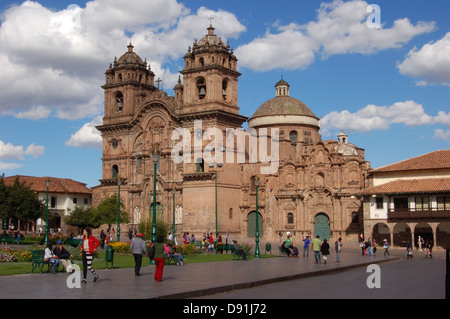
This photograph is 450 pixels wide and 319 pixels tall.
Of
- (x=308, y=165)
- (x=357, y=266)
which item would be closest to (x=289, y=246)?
(x=357, y=266)

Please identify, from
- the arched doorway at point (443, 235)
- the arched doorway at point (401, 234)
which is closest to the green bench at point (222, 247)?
the arched doorway at point (401, 234)

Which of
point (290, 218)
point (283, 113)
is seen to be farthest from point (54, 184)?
point (290, 218)

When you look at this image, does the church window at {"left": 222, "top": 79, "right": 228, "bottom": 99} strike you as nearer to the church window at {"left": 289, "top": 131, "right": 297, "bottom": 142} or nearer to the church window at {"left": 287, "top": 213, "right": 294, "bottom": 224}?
the church window at {"left": 289, "top": 131, "right": 297, "bottom": 142}

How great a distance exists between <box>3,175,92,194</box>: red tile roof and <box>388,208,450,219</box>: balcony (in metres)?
46.7

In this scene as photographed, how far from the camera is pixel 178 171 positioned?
57.3 metres

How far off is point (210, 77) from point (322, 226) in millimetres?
17962

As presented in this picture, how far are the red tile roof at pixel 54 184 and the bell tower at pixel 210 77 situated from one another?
27176 millimetres

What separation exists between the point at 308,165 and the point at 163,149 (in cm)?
1519

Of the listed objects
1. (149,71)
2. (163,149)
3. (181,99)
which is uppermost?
(149,71)

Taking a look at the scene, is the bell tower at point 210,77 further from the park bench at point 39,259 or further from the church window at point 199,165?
the park bench at point 39,259

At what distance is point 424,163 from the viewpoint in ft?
152

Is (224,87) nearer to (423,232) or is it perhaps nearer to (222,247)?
(423,232)

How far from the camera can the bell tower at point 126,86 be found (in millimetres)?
63188
